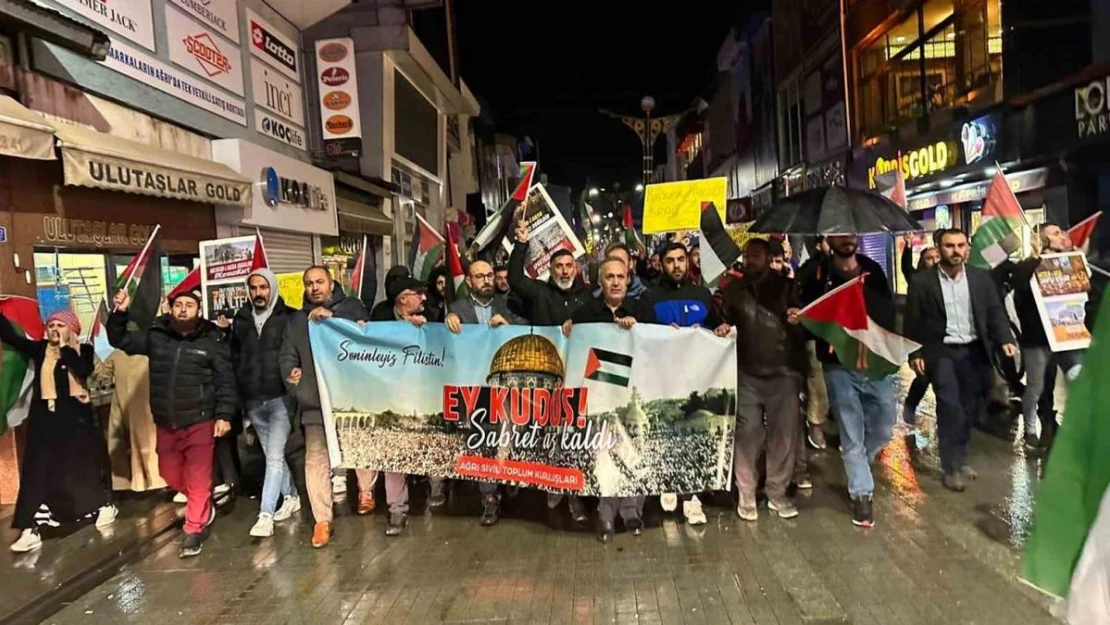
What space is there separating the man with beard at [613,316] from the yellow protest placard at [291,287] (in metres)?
3.79

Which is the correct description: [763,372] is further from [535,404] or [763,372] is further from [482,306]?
[482,306]

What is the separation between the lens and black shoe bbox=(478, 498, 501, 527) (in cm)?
589

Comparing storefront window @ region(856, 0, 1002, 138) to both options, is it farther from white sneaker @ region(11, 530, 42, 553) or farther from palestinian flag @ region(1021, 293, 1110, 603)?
white sneaker @ region(11, 530, 42, 553)

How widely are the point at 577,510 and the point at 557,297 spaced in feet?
5.38

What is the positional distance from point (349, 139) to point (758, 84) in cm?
2471

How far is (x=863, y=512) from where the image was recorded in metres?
5.52

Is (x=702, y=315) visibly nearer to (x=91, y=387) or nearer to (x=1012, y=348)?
(x=1012, y=348)

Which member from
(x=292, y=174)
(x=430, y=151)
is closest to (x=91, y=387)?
(x=292, y=174)

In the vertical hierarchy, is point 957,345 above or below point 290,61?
below

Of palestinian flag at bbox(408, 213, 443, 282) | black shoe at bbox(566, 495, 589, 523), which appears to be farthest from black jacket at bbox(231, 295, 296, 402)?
black shoe at bbox(566, 495, 589, 523)

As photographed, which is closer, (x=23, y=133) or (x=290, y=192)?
(x=23, y=133)

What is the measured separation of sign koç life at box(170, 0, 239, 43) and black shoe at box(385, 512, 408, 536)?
734 centimetres

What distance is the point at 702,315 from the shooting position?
5652mm

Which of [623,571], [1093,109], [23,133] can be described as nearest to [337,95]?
[23,133]
